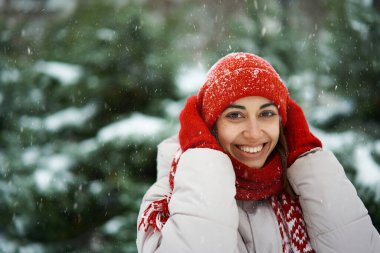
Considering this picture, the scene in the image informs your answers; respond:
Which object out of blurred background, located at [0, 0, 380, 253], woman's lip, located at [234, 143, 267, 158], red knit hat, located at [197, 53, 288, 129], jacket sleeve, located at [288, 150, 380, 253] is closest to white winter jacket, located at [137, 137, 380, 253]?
jacket sleeve, located at [288, 150, 380, 253]

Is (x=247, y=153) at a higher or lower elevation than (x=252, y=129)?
lower

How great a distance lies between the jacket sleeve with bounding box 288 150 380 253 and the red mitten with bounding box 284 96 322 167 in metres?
0.07

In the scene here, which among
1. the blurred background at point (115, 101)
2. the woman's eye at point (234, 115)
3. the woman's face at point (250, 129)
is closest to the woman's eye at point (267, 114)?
the woman's face at point (250, 129)

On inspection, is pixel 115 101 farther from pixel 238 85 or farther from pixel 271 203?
pixel 271 203

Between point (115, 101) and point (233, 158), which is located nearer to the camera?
point (233, 158)

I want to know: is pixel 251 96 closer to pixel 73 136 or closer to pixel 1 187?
pixel 73 136

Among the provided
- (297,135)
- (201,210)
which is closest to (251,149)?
(297,135)

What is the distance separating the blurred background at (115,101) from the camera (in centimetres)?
273

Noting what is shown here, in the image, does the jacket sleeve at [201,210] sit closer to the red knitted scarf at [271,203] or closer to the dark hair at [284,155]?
the red knitted scarf at [271,203]

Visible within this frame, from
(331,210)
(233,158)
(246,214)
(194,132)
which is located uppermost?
(194,132)

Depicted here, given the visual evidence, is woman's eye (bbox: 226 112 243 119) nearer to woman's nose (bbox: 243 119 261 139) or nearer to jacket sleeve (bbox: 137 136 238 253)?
woman's nose (bbox: 243 119 261 139)

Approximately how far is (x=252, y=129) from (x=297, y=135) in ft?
0.98

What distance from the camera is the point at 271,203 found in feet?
5.21

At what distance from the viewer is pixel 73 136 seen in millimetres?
2834
